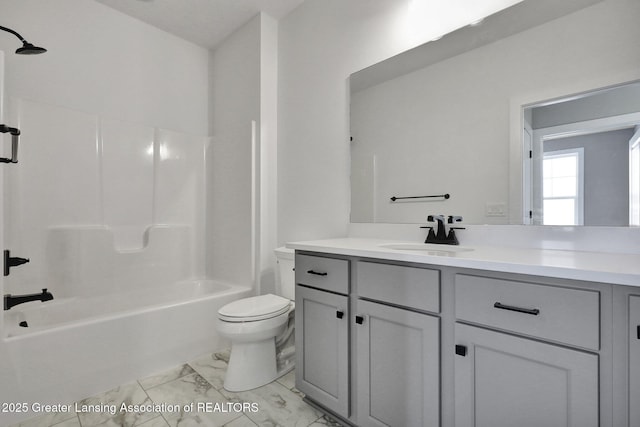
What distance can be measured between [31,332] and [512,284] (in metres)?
2.24

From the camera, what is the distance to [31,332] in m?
1.61

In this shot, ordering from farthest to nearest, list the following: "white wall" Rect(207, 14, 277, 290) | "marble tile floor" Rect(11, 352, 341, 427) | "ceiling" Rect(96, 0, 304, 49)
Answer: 1. "white wall" Rect(207, 14, 277, 290)
2. "ceiling" Rect(96, 0, 304, 49)
3. "marble tile floor" Rect(11, 352, 341, 427)

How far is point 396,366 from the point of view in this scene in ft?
3.93

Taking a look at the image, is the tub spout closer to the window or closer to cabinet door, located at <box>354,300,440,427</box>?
cabinet door, located at <box>354,300,440,427</box>

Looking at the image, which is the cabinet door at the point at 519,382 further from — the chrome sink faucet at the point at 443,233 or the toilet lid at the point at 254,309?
the toilet lid at the point at 254,309

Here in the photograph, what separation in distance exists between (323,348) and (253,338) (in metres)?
0.50

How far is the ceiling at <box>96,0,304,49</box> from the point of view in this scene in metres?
2.39

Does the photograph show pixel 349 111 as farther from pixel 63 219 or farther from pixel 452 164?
pixel 63 219

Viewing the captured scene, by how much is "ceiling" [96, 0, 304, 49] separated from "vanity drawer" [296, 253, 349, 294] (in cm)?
206

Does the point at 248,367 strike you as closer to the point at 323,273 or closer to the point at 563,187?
the point at 323,273

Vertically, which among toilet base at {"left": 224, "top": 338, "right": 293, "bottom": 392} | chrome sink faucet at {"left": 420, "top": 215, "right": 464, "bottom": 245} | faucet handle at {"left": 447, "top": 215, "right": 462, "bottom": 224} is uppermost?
faucet handle at {"left": 447, "top": 215, "right": 462, "bottom": 224}

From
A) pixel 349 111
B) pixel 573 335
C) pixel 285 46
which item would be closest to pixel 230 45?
pixel 285 46

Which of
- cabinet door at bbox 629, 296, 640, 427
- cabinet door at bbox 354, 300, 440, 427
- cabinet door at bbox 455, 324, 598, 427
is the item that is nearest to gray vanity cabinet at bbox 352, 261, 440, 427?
cabinet door at bbox 354, 300, 440, 427

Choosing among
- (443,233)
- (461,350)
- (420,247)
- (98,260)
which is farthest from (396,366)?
(98,260)
